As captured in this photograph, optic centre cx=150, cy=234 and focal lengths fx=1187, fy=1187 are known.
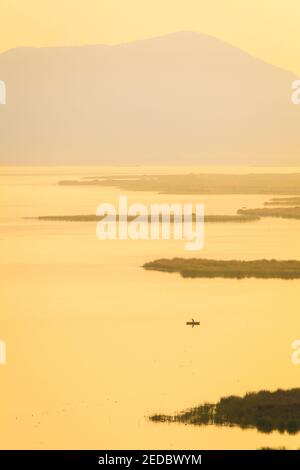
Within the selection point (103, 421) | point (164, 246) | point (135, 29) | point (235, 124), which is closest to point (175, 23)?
point (135, 29)

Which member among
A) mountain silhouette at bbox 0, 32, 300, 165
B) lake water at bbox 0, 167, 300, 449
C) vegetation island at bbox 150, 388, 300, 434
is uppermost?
mountain silhouette at bbox 0, 32, 300, 165

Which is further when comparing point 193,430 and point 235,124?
point 235,124

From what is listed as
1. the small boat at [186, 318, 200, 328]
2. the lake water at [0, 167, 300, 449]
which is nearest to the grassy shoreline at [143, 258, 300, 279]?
the lake water at [0, 167, 300, 449]

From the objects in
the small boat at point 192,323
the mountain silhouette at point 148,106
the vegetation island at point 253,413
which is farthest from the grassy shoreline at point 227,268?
the vegetation island at point 253,413

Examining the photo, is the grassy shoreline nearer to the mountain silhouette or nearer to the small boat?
the small boat

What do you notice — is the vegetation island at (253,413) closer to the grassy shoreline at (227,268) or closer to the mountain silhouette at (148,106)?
the grassy shoreline at (227,268)

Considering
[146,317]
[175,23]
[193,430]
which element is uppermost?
[175,23]

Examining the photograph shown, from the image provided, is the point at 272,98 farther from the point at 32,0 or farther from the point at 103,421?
the point at 103,421

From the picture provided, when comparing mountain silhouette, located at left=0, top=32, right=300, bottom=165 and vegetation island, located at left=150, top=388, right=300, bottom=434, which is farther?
mountain silhouette, located at left=0, top=32, right=300, bottom=165

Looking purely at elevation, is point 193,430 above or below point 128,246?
below
